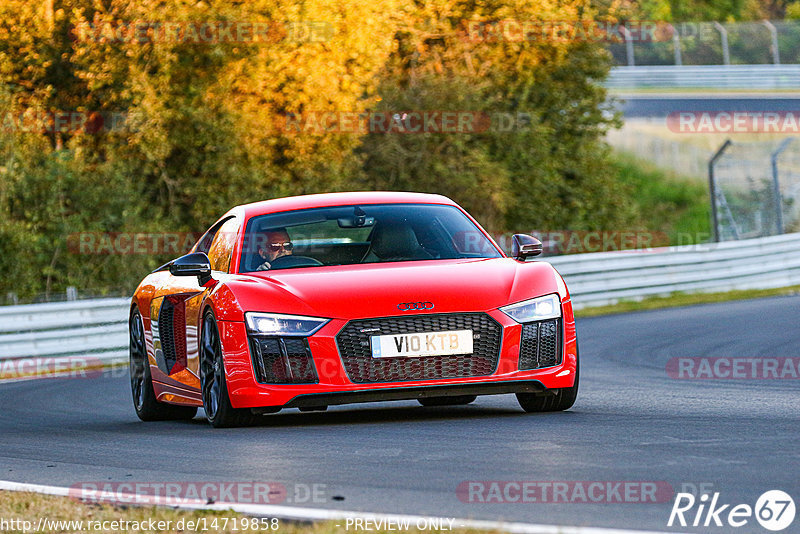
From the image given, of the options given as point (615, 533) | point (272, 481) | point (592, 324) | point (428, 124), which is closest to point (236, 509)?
point (272, 481)

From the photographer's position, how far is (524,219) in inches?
1458

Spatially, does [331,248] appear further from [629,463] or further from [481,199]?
[481,199]

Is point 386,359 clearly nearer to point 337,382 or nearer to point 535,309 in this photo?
point 337,382

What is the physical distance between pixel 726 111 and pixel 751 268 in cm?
2593

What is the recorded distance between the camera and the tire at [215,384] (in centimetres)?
875

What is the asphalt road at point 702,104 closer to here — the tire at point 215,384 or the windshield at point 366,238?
the windshield at point 366,238

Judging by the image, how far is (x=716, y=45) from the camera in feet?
171

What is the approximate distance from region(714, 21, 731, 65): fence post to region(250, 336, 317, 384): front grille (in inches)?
1751

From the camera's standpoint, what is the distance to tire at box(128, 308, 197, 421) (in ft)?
34.8

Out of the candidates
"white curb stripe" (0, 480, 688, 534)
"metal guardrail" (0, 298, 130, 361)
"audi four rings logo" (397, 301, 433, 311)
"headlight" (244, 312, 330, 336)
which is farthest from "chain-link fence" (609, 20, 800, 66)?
"white curb stripe" (0, 480, 688, 534)

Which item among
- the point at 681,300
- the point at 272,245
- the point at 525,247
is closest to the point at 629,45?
the point at 681,300

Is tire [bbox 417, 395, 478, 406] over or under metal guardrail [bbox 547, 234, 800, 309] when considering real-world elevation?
over

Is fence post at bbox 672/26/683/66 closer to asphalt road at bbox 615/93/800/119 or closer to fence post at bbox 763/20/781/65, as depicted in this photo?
asphalt road at bbox 615/93/800/119

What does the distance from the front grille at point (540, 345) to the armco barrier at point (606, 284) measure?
10263 mm
